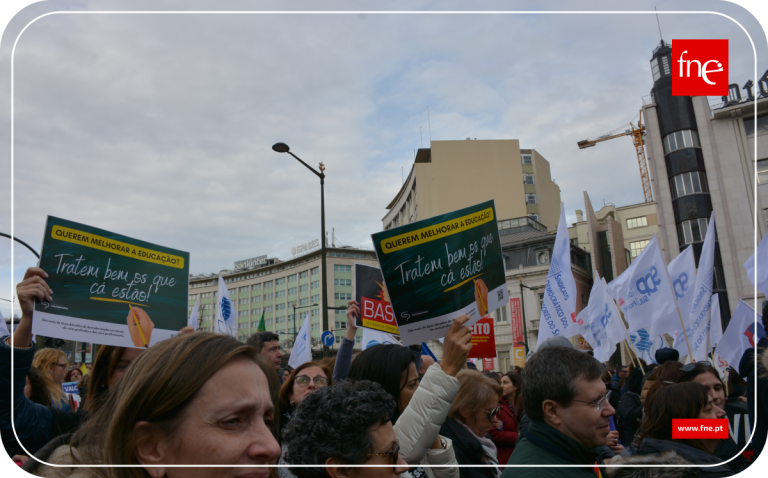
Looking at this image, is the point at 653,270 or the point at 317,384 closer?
the point at 317,384

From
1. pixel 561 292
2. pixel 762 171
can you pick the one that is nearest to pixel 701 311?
pixel 561 292

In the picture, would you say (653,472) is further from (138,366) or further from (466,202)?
(466,202)

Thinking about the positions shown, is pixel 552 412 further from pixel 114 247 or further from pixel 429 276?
pixel 114 247

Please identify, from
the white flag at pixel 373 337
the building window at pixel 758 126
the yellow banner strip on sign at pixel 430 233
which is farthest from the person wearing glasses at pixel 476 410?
the white flag at pixel 373 337

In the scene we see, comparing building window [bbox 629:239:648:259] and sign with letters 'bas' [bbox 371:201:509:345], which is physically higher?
building window [bbox 629:239:648:259]

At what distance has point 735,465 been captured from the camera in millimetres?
2500

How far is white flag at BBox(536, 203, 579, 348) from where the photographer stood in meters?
8.25

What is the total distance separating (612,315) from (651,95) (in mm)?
9862

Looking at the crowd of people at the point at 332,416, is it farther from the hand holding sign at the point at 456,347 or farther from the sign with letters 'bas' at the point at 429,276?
the sign with letters 'bas' at the point at 429,276

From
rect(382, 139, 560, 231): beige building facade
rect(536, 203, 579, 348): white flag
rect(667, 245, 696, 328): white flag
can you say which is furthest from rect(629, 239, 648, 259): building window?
rect(382, 139, 560, 231): beige building facade

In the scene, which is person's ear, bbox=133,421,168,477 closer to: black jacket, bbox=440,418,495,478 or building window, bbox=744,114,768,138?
black jacket, bbox=440,418,495,478

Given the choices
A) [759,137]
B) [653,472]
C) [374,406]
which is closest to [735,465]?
[653,472]

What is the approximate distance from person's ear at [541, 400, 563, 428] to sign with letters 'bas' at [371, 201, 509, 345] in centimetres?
59

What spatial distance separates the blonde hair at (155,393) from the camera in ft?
4.51
